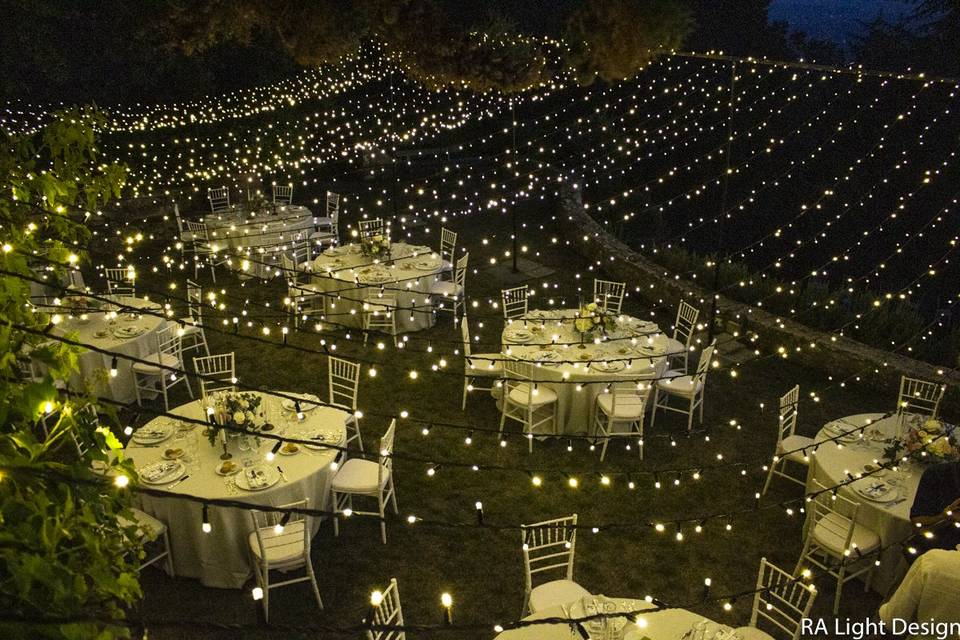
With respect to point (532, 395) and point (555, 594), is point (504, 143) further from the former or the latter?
point (555, 594)

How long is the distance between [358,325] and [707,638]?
613 centimetres

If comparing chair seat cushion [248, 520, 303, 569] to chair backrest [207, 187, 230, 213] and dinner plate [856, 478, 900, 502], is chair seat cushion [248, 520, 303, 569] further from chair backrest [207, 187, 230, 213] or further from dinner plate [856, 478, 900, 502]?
chair backrest [207, 187, 230, 213]

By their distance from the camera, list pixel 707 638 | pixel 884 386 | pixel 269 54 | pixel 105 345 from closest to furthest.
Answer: pixel 707 638 → pixel 105 345 → pixel 884 386 → pixel 269 54

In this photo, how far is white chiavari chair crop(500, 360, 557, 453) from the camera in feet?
22.0

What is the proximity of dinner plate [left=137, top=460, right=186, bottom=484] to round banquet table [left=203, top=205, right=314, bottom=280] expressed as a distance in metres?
5.05

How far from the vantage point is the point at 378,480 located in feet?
17.9

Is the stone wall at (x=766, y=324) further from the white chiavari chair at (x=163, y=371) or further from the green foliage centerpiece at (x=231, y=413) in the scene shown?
the white chiavari chair at (x=163, y=371)

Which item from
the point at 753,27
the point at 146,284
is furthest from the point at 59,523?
the point at 753,27

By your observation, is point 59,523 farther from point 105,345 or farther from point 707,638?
point 105,345

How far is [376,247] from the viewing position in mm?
8969

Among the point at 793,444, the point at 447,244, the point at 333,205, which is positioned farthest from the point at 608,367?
the point at 333,205

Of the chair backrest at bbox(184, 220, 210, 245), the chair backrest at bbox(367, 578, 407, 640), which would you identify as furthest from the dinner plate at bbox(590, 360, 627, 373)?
the chair backrest at bbox(184, 220, 210, 245)

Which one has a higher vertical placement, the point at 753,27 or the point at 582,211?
the point at 753,27

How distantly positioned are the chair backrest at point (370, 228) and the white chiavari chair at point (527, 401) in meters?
3.40
